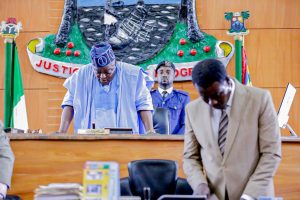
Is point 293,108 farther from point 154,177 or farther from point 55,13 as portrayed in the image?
point 154,177

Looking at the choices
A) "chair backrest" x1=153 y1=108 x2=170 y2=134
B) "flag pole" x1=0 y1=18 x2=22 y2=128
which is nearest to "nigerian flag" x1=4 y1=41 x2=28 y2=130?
"flag pole" x1=0 y1=18 x2=22 y2=128

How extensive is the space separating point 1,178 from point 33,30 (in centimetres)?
362

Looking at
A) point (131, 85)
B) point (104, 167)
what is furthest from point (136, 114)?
point (104, 167)

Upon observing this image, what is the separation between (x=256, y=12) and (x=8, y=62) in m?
2.66

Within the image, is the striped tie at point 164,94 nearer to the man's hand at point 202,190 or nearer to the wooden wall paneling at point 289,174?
the wooden wall paneling at point 289,174

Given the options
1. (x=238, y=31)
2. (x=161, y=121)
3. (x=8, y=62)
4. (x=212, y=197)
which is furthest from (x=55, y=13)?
(x=212, y=197)

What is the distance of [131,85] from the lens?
173 inches

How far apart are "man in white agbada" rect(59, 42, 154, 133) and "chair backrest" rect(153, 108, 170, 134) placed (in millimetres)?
484

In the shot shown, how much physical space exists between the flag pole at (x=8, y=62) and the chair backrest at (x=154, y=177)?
266 centimetres

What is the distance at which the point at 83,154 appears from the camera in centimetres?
398

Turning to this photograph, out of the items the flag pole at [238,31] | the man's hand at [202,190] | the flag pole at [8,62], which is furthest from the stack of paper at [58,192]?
the flag pole at [238,31]

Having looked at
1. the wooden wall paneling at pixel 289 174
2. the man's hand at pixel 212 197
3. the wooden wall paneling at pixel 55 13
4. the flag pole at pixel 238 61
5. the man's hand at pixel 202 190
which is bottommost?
the wooden wall paneling at pixel 289 174

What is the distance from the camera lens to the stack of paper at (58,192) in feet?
7.48

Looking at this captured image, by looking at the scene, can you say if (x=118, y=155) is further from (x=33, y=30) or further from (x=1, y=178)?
(x=33, y=30)
